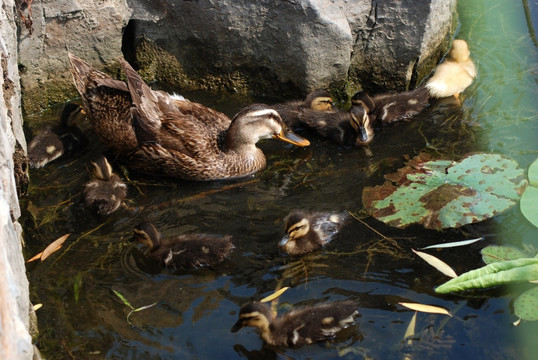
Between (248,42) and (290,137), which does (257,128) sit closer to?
(290,137)

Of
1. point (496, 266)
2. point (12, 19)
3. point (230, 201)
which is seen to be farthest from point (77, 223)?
point (496, 266)

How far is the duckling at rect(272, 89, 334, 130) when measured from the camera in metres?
5.86

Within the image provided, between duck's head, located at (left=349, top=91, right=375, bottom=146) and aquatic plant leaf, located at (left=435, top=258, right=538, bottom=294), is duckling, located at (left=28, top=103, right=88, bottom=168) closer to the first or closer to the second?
duck's head, located at (left=349, top=91, right=375, bottom=146)

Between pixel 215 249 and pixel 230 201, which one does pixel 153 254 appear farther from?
pixel 230 201

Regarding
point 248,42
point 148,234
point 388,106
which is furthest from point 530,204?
point 248,42

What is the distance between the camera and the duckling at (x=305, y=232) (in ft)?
14.4

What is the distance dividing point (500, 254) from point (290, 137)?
1999 mm

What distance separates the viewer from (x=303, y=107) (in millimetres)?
5914

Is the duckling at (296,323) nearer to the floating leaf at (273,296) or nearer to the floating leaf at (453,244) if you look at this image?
the floating leaf at (273,296)

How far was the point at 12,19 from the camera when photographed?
5.33 metres

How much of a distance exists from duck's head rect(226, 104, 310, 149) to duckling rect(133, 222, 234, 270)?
1.19 metres

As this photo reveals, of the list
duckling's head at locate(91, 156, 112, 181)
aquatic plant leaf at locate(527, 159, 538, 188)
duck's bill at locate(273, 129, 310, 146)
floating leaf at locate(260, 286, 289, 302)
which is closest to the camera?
floating leaf at locate(260, 286, 289, 302)

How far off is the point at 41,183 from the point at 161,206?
1.04 meters

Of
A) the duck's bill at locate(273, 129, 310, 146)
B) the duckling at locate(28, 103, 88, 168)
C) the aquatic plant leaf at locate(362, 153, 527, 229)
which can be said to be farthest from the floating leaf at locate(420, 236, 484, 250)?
the duckling at locate(28, 103, 88, 168)
